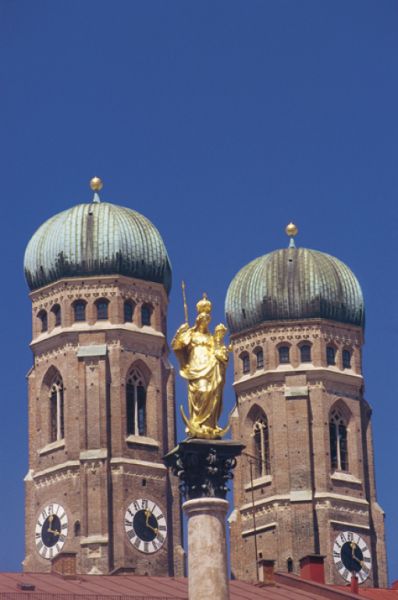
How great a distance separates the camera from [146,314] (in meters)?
122

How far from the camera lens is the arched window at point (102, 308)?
120938 mm

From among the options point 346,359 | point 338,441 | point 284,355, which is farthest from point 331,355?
point 338,441

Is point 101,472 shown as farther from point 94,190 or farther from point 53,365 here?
point 94,190

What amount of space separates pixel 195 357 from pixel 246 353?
7314cm

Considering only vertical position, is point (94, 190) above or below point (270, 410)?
above

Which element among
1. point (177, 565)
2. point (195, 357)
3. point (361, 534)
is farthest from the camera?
point (361, 534)

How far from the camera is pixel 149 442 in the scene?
119375 millimetres

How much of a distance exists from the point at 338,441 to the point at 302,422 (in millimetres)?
2670

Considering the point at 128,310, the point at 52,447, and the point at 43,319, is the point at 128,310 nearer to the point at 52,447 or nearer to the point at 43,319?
the point at 43,319

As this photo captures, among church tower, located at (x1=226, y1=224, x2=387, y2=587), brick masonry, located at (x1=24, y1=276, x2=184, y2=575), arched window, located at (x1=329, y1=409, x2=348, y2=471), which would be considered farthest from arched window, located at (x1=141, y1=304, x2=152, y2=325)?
arched window, located at (x1=329, y1=409, x2=348, y2=471)

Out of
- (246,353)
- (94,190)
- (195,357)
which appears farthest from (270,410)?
(195,357)

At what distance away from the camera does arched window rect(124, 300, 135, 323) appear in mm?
121375

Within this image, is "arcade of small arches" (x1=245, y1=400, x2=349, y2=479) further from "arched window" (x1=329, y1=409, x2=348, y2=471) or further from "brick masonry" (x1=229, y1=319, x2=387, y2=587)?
"brick masonry" (x1=229, y1=319, x2=387, y2=587)

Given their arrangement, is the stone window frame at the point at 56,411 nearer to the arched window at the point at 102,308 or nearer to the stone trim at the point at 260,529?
the arched window at the point at 102,308
